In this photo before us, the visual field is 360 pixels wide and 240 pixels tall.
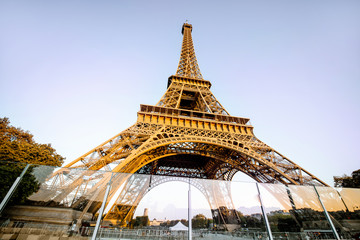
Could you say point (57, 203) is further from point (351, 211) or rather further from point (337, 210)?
point (351, 211)

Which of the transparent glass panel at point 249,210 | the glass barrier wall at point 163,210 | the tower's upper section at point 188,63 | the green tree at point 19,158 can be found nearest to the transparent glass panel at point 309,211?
the glass barrier wall at point 163,210

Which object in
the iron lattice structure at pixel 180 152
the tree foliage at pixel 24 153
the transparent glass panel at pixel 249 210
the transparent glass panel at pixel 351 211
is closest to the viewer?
the transparent glass panel at pixel 249 210

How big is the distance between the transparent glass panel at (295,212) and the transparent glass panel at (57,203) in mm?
4862

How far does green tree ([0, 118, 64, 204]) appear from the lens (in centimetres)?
489

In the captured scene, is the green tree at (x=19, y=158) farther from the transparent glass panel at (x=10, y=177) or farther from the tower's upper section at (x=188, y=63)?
the tower's upper section at (x=188, y=63)

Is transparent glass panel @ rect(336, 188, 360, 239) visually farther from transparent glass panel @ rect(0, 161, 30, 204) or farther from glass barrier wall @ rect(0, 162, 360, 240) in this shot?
transparent glass panel @ rect(0, 161, 30, 204)

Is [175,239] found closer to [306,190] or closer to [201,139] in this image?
[306,190]

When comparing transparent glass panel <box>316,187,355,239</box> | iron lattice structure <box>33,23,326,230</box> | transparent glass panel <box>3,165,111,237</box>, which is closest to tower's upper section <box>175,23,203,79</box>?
iron lattice structure <box>33,23,326,230</box>

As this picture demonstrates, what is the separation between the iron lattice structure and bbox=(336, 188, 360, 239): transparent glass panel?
3.64m

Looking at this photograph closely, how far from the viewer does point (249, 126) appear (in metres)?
14.0

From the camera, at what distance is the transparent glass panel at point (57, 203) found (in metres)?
4.68

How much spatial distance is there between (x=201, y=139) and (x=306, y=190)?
24.1 ft

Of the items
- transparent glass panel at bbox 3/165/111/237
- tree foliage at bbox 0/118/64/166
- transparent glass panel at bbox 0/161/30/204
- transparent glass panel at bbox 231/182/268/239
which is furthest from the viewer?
tree foliage at bbox 0/118/64/166

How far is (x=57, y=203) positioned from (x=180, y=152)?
9.52m
